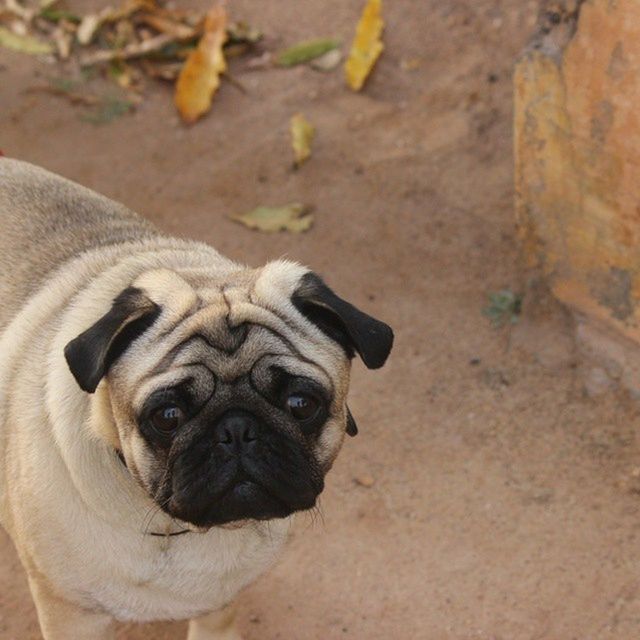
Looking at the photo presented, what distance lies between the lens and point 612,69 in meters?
4.04

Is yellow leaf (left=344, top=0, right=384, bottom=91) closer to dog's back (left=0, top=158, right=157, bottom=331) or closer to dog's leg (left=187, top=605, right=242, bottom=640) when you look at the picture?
dog's back (left=0, top=158, right=157, bottom=331)

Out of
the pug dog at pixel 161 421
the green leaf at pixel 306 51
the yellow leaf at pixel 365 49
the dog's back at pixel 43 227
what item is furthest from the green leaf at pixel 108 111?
the pug dog at pixel 161 421

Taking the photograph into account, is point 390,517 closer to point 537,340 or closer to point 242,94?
point 537,340

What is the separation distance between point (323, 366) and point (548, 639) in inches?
58.2

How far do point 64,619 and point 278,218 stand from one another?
271 centimetres

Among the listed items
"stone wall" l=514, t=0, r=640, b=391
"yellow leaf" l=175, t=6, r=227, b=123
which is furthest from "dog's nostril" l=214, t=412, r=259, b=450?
"yellow leaf" l=175, t=6, r=227, b=123

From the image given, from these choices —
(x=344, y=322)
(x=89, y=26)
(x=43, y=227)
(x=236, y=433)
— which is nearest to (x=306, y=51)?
(x=89, y=26)

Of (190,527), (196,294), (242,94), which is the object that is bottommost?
(242,94)

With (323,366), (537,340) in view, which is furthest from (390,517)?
(323,366)

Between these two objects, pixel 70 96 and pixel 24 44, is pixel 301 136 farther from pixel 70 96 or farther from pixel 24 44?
pixel 24 44

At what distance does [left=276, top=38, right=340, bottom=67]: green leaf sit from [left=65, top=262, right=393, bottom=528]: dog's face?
364cm

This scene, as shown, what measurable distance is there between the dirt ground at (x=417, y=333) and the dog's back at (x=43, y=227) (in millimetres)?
1192

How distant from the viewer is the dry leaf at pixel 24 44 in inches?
250

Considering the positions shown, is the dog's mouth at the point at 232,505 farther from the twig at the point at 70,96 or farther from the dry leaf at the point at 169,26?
the dry leaf at the point at 169,26
